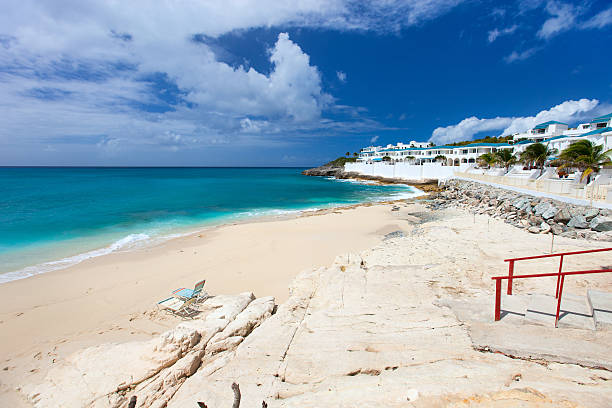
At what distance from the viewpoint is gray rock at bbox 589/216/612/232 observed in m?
12.1

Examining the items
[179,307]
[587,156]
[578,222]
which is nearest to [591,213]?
[578,222]

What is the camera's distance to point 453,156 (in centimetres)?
6750

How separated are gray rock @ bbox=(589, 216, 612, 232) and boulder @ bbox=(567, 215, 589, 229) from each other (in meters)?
0.23

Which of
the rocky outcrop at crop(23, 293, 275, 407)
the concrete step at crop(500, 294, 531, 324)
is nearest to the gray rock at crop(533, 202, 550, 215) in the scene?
the concrete step at crop(500, 294, 531, 324)

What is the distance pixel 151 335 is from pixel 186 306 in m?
1.19

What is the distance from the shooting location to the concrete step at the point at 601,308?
4.45 meters

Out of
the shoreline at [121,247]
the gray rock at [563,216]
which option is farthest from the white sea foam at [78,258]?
the gray rock at [563,216]

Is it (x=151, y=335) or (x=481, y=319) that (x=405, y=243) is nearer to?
(x=481, y=319)

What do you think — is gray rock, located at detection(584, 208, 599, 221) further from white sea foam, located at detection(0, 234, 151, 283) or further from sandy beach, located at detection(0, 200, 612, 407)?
white sea foam, located at detection(0, 234, 151, 283)

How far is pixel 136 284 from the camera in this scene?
1073 centimetres

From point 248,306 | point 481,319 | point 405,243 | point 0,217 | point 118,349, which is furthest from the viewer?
point 0,217

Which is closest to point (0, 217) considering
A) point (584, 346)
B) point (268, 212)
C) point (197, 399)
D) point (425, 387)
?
point (268, 212)

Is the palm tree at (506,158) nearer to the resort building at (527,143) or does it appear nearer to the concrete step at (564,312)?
the resort building at (527,143)

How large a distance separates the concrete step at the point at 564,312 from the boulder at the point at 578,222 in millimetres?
10564
